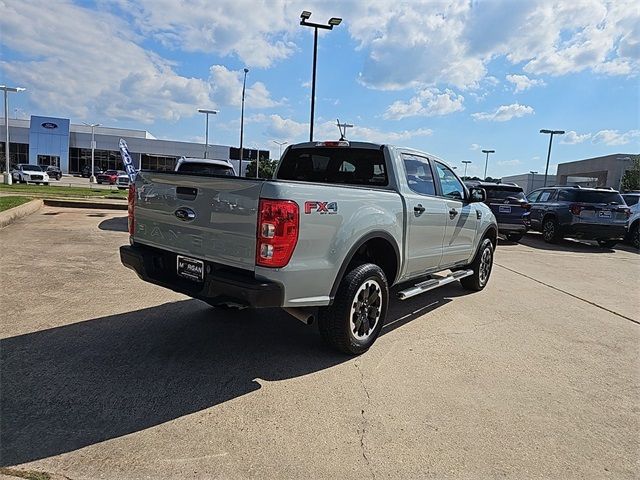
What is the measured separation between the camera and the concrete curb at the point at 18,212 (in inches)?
405

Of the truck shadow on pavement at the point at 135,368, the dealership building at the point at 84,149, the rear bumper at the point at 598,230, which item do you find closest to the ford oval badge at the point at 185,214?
the truck shadow on pavement at the point at 135,368

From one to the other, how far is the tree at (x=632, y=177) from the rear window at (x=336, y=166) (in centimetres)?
4845

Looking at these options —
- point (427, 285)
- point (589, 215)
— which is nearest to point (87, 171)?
point (589, 215)

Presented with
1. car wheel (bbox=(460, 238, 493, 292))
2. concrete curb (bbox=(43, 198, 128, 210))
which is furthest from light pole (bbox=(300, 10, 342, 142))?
car wheel (bbox=(460, 238, 493, 292))

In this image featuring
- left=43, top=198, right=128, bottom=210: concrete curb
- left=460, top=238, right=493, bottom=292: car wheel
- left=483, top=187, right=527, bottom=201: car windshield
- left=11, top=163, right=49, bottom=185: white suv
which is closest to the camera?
left=460, top=238, right=493, bottom=292: car wheel

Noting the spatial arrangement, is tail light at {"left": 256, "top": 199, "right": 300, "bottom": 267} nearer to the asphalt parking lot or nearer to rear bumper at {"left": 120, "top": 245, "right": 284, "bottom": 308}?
rear bumper at {"left": 120, "top": 245, "right": 284, "bottom": 308}

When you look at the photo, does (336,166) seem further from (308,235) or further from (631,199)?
(631,199)

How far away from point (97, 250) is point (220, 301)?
19.3ft

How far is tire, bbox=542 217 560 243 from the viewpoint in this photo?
1410 centimetres

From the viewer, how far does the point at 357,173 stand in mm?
5254

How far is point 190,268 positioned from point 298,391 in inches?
53.3

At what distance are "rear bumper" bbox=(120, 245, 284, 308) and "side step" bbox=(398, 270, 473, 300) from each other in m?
1.79

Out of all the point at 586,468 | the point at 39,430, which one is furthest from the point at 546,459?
the point at 39,430

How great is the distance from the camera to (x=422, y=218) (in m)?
5.11
